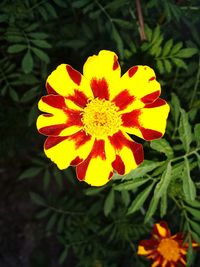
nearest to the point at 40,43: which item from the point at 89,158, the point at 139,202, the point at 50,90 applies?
the point at 50,90

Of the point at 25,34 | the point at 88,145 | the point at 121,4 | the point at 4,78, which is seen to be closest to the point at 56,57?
the point at 4,78

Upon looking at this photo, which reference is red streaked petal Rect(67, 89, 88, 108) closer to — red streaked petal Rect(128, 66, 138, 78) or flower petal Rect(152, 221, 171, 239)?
red streaked petal Rect(128, 66, 138, 78)

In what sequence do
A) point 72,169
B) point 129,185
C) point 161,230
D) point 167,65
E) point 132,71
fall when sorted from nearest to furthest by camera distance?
point 132,71 → point 129,185 → point 167,65 → point 161,230 → point 72,169

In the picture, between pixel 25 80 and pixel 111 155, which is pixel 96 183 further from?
pixel 25 80

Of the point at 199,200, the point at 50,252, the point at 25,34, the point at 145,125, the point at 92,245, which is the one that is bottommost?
the point at 50,252

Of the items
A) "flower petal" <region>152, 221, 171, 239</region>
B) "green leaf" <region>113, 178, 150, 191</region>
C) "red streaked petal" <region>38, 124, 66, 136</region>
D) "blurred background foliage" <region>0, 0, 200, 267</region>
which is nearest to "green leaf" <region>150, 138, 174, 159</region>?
"blurred background foliage" <region>0, 0, 200, 267</region>

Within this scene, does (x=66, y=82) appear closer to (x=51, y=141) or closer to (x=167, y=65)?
(x=51, y=141)
